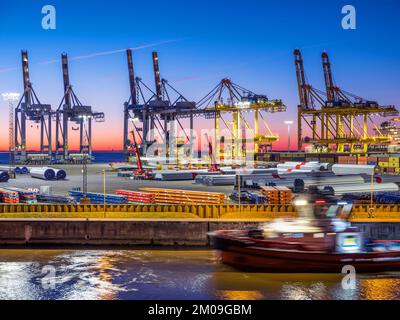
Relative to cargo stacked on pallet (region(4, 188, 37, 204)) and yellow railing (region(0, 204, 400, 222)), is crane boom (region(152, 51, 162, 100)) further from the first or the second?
yellow railing (region(0, 204, 400, 222))

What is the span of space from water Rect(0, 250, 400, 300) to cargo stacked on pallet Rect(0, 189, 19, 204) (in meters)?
13.7

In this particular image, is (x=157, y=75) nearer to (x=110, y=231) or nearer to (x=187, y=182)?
(x=187, y=182)

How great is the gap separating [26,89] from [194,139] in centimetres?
4202

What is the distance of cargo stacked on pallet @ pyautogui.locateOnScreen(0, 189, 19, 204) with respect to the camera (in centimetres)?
3409

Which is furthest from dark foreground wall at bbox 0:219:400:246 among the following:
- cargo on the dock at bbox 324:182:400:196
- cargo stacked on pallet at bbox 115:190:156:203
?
cargo on the dock at bbox 324:182:400:196

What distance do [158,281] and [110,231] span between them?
697cm

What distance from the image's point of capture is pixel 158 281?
17.5m

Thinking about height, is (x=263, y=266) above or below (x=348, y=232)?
below

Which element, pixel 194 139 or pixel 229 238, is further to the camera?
pixel 194 139

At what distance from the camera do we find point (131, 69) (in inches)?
4269

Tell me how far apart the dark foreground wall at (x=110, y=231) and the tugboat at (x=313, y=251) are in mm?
4510

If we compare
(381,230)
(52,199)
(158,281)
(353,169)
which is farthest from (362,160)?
(158,281)
